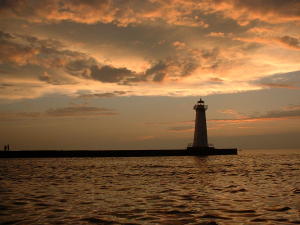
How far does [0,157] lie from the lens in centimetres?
7369

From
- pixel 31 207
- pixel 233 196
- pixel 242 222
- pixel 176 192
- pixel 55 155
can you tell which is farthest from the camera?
pixel 55 155

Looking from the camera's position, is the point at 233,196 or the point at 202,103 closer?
the point at 233,196

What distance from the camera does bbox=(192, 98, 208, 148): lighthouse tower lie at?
2901 inches

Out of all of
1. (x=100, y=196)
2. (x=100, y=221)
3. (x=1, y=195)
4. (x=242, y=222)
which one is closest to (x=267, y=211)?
(x=242, y=222)

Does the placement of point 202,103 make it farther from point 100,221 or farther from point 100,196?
point 100,221

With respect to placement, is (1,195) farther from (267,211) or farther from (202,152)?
(202,152)

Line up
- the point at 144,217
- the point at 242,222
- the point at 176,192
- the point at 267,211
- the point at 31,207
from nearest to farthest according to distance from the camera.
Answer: the point at 242,222 → the point at 144,217 → the point at 267,211 → the point at 31,207 → the point at 176,192

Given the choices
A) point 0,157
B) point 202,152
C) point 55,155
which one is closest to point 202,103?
point 202,152

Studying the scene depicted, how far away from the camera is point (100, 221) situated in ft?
35.4

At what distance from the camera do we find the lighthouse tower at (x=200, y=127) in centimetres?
7369

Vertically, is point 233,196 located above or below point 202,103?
below

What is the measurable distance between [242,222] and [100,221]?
14.5ft

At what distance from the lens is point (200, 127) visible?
7394 centimetres

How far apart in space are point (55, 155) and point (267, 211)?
245ft
